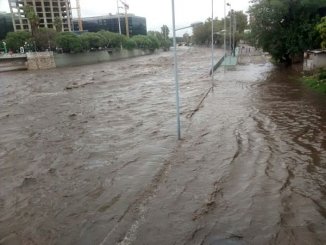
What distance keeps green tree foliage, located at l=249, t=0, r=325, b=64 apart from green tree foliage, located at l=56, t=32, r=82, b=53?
39.0m

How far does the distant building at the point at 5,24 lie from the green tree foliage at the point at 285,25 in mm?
87342

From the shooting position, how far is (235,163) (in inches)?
346

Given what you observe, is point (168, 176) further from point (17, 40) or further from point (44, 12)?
point (44, 12)

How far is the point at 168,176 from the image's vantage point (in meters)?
8.20

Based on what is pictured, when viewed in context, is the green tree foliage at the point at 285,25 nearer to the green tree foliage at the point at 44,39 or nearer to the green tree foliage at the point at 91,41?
the green tree foliage at the point at 91,41

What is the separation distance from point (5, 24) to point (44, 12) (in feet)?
37.8

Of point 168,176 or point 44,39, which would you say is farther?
point 44,39

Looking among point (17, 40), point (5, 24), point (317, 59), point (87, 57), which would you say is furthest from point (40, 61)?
point (5, 24)

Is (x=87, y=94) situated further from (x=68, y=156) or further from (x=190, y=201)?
(x=190, y=201)

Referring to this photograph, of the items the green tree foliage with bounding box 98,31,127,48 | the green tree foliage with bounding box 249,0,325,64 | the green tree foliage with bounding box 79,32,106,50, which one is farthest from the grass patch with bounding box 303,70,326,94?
the green tree foliage with bounding box 98,31,127,48

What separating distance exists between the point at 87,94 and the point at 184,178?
17.4 m

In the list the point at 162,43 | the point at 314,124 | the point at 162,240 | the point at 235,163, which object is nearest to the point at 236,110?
the point at 314,124

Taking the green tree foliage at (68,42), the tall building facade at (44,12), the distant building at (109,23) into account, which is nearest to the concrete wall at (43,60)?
the green tree foliage at (68,42)

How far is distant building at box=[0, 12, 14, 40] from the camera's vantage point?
99.3 metres
